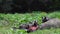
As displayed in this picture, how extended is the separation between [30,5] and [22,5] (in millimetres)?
645

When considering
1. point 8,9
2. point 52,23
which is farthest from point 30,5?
point 52,23

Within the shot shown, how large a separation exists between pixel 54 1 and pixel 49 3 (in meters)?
0.44

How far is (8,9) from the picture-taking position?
1997 centimetres

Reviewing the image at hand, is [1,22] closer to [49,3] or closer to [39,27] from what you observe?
[39,27]

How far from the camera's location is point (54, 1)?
20547 millimetres

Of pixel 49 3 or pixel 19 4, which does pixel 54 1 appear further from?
pixel 19 4

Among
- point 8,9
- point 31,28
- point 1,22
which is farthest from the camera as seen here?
point 8,9

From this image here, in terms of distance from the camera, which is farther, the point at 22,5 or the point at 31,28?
the point at 22,5

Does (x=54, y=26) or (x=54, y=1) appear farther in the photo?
(x=54, y=1)

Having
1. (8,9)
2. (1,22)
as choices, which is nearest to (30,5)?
(8,9)

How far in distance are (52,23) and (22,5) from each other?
10.5 metres

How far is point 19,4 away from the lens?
20547mm

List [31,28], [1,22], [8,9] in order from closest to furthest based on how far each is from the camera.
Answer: [31,28] → [1,22] → [8,9]

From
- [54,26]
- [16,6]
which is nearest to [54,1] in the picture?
[16,6]
